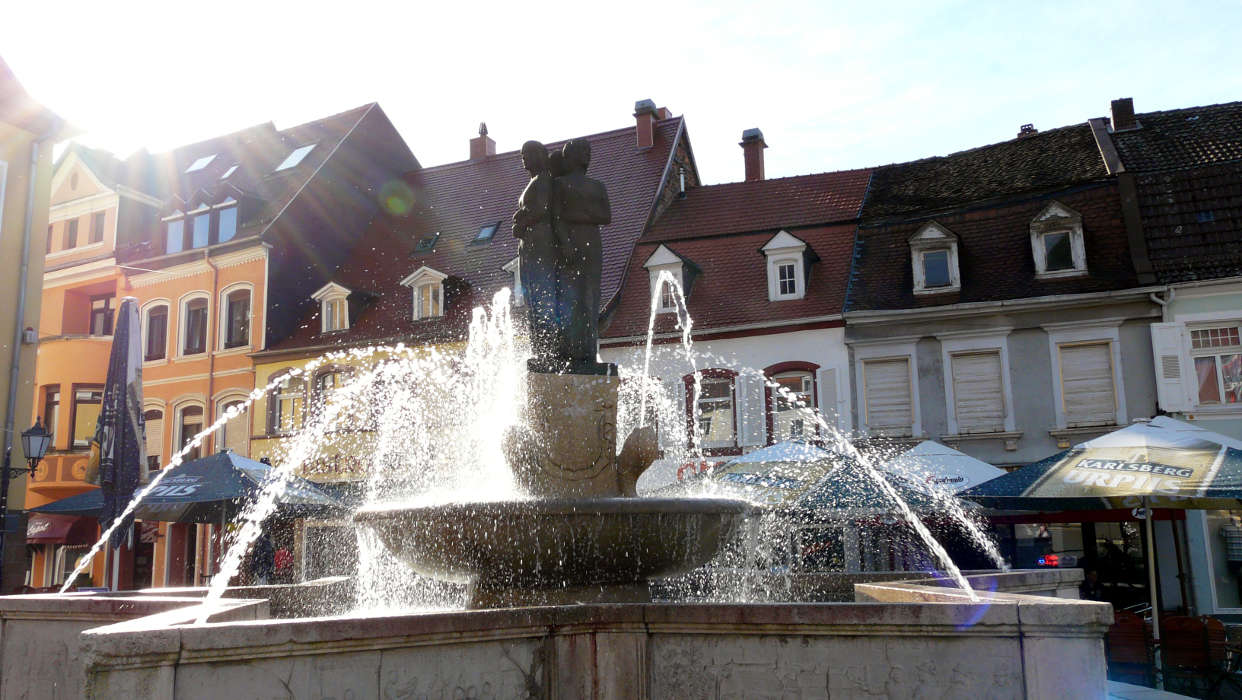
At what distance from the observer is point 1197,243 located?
63.3 feet

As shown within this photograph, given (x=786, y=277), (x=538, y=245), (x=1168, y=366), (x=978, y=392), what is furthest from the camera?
(x=786, y=277)

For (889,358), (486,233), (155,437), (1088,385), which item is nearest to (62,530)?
(155,437)

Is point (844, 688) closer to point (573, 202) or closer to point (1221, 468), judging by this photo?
point (573, 202)

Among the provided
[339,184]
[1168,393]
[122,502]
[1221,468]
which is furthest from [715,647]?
[339,184]

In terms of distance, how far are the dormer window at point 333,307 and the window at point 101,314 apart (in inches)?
275

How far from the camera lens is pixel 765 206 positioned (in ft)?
85.6

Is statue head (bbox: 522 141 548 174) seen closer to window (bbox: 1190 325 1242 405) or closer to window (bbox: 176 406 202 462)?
window (bbox: 1190 325 1242 405)

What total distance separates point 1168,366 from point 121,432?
57.3ft

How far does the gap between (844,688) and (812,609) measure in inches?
13.4

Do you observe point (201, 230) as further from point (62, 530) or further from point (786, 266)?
point (786, 266)

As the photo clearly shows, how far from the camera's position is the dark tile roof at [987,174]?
22.8m

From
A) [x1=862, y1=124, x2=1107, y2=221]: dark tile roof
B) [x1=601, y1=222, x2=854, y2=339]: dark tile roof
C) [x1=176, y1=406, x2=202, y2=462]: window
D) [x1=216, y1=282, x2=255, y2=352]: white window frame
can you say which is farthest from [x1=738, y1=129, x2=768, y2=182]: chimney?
[x1=176, y1=406, x2=202, y2=462]: window

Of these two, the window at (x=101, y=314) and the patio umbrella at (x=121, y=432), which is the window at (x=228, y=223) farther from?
the patio umbrella at (x=121, y=432)

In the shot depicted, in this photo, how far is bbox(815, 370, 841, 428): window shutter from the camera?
21312 mm
